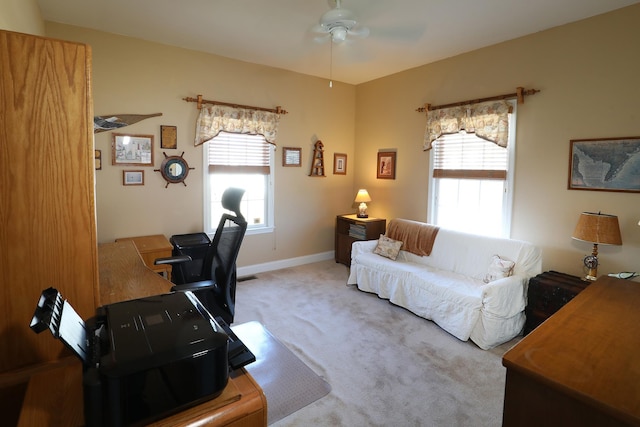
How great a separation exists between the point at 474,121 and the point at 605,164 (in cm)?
125

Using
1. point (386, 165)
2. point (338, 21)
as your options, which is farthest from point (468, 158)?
point (338, 21)

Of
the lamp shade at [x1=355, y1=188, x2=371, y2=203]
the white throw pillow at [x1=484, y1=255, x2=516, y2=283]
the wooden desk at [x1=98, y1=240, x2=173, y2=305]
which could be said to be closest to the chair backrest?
the wooden desk at [x1=98, y1=240, x2=173, y2=305]

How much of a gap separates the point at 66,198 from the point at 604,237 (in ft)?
11.2

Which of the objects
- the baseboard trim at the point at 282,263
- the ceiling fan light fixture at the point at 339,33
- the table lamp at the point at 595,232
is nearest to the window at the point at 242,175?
the baseboard trim at the point at 282,263

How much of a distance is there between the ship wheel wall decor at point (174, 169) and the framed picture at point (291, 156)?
1284 millimetres

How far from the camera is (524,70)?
3.42m

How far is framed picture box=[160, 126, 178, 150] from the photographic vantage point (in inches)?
151

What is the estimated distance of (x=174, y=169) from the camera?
3.95m

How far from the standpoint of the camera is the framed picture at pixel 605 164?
2.79 meters

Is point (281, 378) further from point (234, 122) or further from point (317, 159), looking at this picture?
point (317, 159)

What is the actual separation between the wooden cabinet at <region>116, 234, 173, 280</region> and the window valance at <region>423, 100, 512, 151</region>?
10.4ft

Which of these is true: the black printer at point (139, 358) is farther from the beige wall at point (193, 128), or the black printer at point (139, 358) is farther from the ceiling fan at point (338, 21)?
the beige wall at point (193, 128)

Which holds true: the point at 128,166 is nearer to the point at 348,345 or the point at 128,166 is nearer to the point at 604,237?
the point at 348,345

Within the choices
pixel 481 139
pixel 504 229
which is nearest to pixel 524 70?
pixel 481 139
